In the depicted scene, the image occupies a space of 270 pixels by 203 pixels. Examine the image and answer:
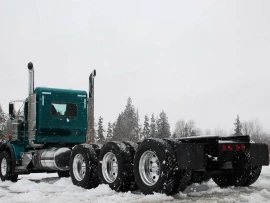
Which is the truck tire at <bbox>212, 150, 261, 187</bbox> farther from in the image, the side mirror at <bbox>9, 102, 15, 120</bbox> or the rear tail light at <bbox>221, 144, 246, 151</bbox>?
the side mirror at <bbox>9, 102, 15, 120</bbox>

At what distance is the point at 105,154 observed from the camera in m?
8.30

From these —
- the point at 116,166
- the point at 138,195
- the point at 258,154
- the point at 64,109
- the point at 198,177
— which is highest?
the point at 64,109

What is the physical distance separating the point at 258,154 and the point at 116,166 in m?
3.04

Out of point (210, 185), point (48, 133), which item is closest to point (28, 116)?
point (48, 133)

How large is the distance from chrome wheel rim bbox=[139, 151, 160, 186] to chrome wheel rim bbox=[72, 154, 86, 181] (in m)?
2.29

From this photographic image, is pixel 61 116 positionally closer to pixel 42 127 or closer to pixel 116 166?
pixel 42 127

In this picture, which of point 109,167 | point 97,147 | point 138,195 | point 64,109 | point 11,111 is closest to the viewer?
point 138,195

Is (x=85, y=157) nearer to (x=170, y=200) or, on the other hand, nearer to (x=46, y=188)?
(x=46, y=188)

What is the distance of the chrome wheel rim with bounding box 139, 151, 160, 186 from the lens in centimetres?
715

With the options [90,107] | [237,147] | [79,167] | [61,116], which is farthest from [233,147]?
[61,116]

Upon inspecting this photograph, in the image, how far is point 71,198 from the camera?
7.21 metres

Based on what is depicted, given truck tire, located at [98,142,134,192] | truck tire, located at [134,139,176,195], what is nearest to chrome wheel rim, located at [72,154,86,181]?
truck tire, located at [98,142,134,192]

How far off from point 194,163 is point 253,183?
2.92 meters

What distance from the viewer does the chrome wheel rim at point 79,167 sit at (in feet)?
30.1
